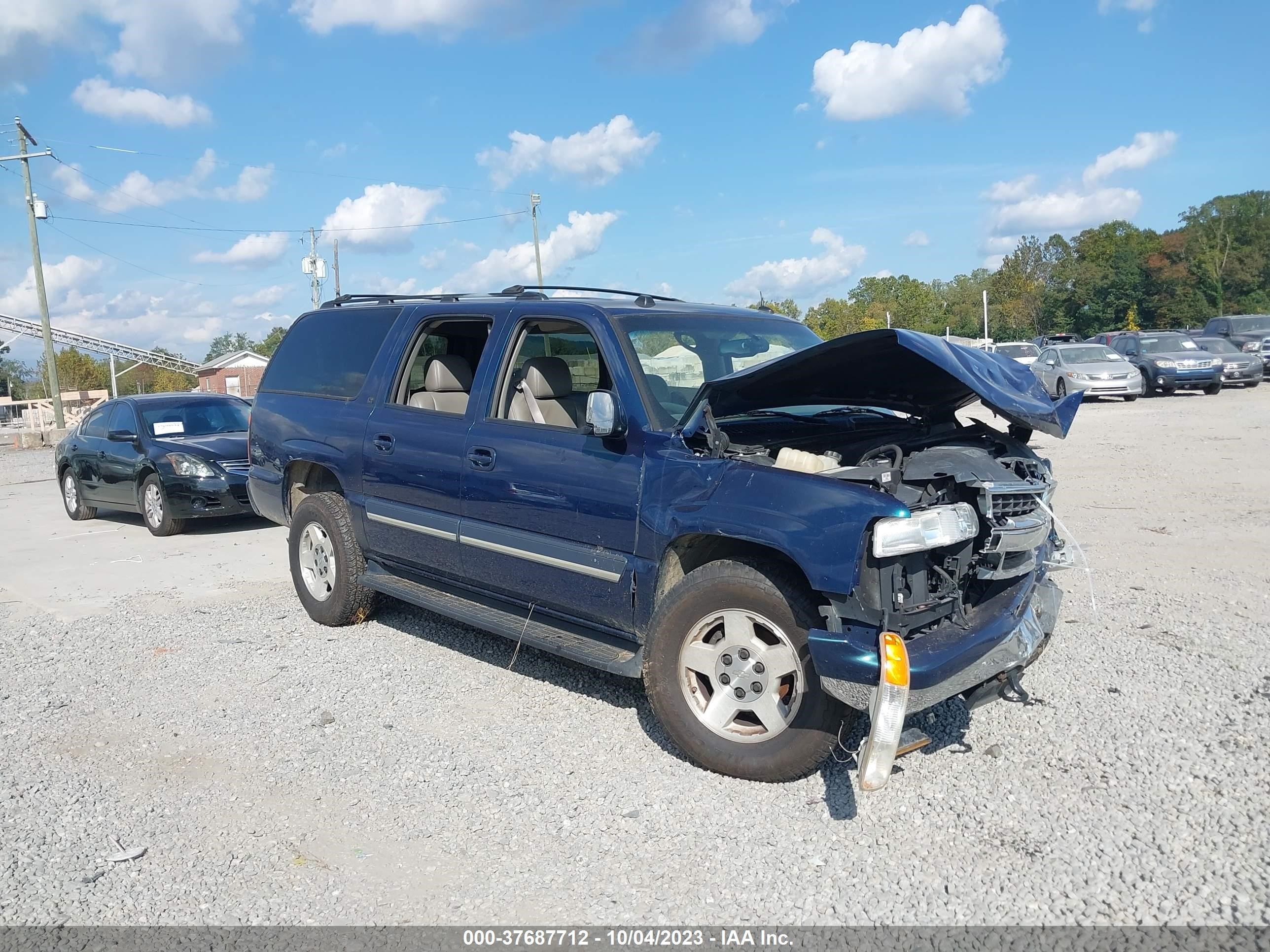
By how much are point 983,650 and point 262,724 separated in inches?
134

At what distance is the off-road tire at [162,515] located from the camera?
10438 mm

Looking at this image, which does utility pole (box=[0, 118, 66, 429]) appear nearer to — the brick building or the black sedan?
the black sedan

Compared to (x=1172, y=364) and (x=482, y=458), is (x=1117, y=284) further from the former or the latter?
(x=482, y=458)

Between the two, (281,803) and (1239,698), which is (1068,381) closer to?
(1239,698)

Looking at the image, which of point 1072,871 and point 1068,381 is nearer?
point 1072,871

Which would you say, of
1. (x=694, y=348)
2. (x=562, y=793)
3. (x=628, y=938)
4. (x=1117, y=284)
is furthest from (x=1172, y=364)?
(x=1117, y=284)

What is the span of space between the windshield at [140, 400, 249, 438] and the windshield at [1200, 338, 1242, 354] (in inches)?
980

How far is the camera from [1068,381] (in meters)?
22.5

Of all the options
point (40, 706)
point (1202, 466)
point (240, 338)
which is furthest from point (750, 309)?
point (240, 338)

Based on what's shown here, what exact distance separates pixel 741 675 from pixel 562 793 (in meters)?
0.88

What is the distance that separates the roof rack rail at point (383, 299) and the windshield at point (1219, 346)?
2606 cm

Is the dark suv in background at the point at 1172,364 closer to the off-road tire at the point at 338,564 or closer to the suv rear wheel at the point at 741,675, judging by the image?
the off-road tire at the point at 338,564

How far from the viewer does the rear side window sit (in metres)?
6.27

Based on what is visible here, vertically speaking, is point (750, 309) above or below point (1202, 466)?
above
